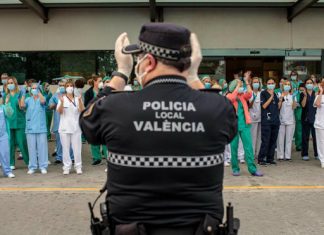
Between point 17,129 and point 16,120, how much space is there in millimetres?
198

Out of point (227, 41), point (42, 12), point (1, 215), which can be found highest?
point (42, 12)

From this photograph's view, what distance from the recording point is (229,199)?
22.0ft

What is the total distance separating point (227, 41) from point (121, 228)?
1240cm

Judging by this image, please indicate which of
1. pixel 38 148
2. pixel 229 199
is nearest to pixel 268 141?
pixel 229 199

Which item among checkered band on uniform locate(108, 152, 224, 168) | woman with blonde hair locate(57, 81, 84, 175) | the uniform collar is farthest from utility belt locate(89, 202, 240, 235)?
woman with blonde hair locate(57, 81, 84, 175)

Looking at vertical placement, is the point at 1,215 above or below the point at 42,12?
below

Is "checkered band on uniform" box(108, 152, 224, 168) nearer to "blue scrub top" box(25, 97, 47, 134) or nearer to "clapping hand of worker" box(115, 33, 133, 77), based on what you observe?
"clapping hand of worker" box(115, 33, 133, 77)

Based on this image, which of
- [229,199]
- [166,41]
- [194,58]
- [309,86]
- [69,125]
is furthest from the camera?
[309,86]

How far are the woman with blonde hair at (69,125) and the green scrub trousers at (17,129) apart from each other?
1.15 metres

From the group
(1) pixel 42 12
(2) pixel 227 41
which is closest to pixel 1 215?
(1) pixel 42 12

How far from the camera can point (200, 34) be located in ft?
45.3

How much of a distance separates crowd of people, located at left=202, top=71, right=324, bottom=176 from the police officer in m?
6.24

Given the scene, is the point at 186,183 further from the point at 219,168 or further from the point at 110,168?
the point at 110,168

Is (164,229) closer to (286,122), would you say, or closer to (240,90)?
(240,90)
